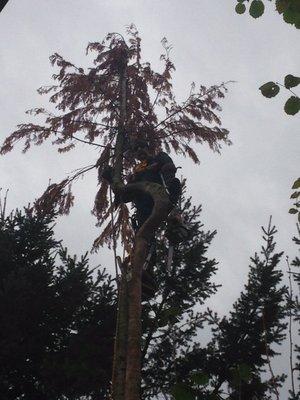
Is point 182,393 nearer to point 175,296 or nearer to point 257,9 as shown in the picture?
point 257,9

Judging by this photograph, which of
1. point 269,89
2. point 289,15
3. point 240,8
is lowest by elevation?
point 269,89

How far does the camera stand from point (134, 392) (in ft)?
14.8

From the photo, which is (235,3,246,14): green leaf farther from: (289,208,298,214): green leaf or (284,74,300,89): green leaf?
(289,208,298,214): green leaf

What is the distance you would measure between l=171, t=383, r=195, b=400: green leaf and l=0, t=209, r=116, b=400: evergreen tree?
5423mm

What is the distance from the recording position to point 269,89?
86.0 inches

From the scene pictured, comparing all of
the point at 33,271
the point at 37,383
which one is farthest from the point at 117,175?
the point at 37,383

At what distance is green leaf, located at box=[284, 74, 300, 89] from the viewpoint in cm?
208

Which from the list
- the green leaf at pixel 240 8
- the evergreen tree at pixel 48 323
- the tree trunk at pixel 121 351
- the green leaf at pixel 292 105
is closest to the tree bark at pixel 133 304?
the tree trunk at pixel 121 351

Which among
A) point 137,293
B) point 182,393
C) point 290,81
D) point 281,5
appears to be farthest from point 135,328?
point 281,5

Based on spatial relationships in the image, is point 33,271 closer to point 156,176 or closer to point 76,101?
point 156,176

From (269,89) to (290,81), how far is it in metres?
0.13

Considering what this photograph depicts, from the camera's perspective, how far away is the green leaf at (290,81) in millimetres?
2081

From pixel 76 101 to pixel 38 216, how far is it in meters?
3.11

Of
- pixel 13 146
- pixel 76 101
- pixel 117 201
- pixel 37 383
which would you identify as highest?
pixel 76 101
